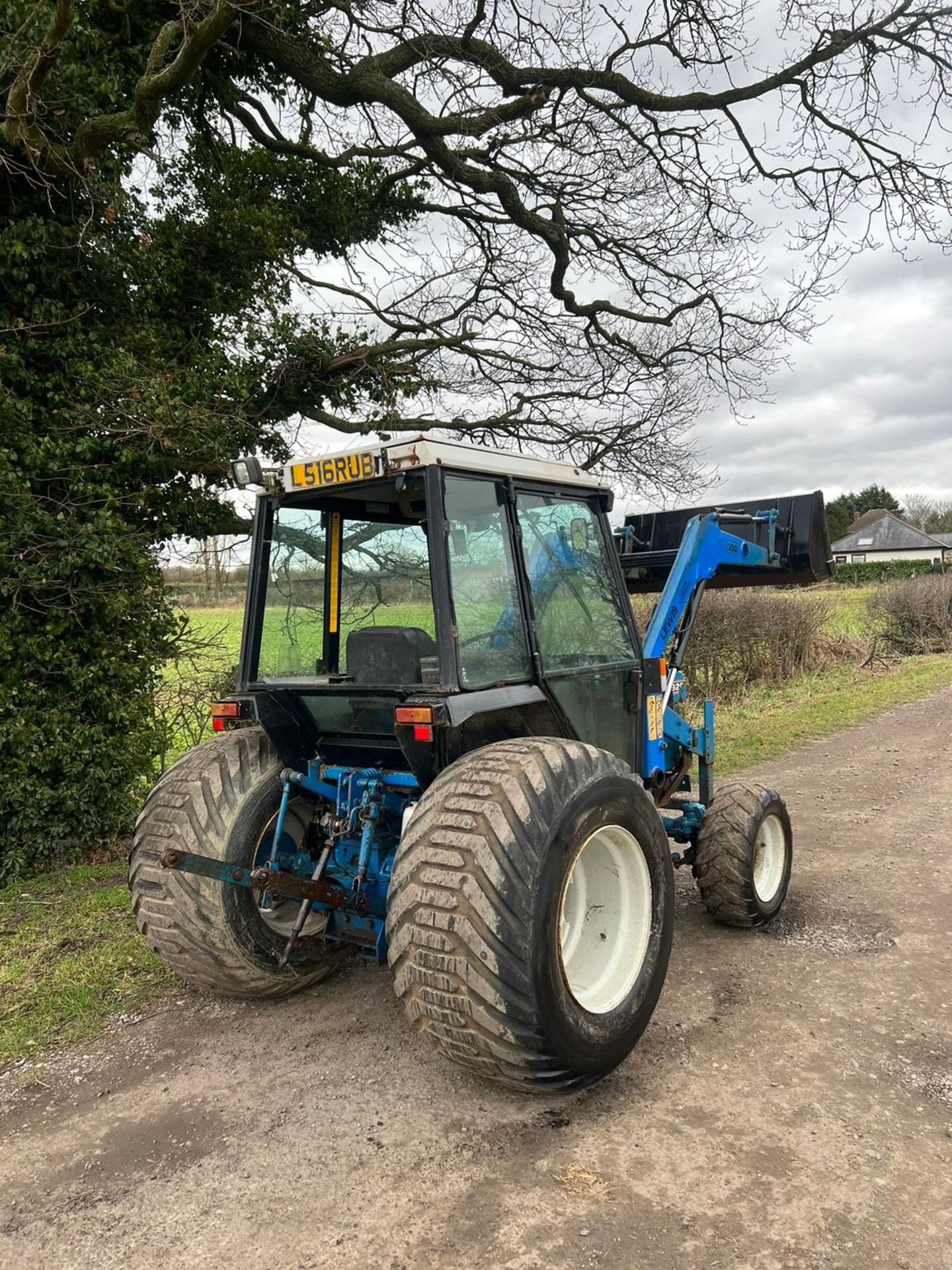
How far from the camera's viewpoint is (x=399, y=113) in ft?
24.7

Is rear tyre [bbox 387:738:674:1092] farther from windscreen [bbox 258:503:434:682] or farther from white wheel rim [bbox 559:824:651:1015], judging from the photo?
windscreen [bbox 258:503:434:682]

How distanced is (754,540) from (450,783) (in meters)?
3.33

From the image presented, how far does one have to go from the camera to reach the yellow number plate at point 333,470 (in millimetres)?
3328

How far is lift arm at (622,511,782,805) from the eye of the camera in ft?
14.4

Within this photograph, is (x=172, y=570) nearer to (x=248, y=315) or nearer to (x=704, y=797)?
(x=248, y=315)

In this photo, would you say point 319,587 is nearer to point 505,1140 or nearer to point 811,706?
point 505,1140

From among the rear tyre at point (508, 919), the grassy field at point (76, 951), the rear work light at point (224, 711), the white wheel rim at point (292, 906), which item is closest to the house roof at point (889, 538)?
the grassy field at point (76, 951)

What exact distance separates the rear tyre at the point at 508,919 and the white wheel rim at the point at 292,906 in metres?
1.20

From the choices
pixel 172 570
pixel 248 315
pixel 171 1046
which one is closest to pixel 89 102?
pixel 248 315

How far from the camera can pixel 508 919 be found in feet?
8.63

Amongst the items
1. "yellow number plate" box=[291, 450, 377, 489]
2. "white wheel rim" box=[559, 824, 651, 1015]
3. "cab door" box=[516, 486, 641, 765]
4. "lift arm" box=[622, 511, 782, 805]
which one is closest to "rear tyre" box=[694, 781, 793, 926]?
"lift arm" box=[622, 511, 782, 805]

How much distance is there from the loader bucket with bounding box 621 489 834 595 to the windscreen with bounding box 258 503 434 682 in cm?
193

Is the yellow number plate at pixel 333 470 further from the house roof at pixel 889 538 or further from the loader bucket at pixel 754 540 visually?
the house roof at pixel 889 538

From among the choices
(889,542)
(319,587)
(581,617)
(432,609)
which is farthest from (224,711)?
(889,542)
